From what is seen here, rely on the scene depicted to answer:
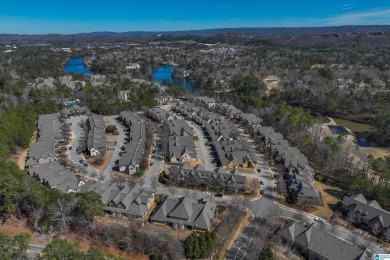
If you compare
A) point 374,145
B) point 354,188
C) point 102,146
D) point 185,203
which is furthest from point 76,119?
point 374,145

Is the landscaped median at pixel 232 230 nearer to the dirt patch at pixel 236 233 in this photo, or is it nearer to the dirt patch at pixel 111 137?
the dirt patch at pixel 236 233

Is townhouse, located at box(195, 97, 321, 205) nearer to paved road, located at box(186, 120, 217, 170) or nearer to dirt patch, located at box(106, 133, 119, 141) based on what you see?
paved road, located at box(186, 120, 217, 170)

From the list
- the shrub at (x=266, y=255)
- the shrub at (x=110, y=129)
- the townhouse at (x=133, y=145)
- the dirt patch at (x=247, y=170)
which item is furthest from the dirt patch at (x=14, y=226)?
the shrub at (x=110, y=129)

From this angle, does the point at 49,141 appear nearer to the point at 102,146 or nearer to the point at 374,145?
the point at 102,146

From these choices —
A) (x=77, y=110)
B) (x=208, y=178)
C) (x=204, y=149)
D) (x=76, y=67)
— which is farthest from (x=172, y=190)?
(x=76, y=67)

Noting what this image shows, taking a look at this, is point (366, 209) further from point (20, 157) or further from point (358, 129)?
point (20, 157)

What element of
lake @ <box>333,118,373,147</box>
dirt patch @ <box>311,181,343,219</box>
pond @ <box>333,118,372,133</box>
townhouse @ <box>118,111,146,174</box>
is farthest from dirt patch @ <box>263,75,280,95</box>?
dirt patch @ <box>311,181,343,219</box>
